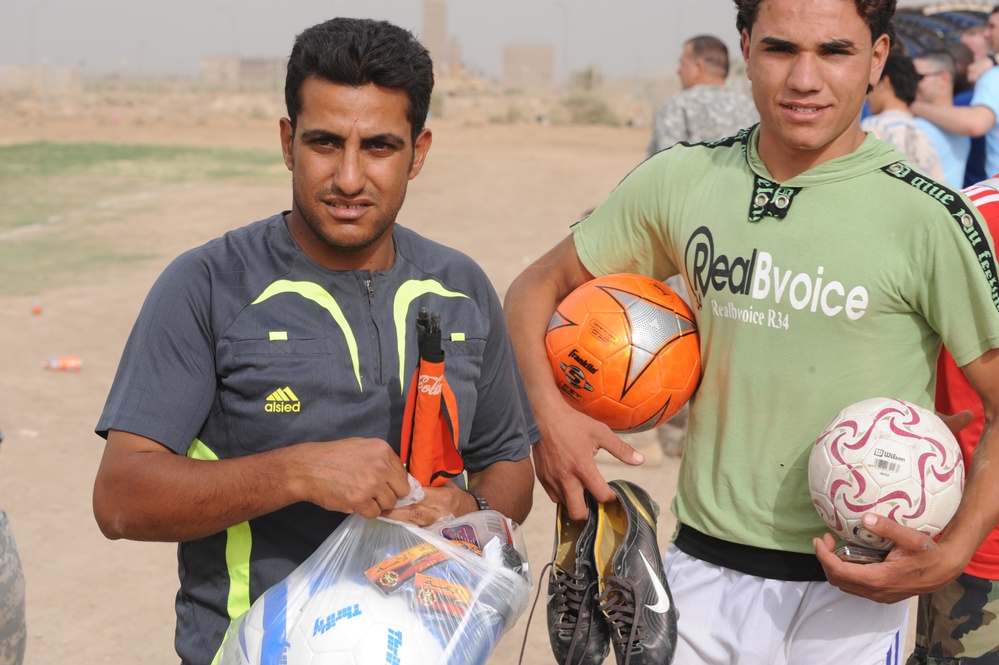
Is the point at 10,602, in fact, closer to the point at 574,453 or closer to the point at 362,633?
the point at 362,633

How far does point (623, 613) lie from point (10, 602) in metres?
1.89

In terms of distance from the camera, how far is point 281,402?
2.67 metres

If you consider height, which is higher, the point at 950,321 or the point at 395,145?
the point at 395,145

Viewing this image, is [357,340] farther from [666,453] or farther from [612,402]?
[666,453]

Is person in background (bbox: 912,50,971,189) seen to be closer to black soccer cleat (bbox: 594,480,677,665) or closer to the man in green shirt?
the man in green shirt

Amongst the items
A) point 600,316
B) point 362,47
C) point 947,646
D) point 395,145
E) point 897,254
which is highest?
point 362,47

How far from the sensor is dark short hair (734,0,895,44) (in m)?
3.06

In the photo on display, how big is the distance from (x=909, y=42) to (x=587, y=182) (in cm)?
1494

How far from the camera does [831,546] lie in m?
2.96

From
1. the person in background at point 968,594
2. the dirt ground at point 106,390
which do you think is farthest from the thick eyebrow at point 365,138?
the dirt ground at point 106,390

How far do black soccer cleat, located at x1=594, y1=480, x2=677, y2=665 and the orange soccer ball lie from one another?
396 mm

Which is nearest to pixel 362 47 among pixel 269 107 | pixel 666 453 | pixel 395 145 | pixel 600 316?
pixel 395 145

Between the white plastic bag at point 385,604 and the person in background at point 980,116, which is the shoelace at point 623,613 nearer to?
the white plastic bag at point 385,604

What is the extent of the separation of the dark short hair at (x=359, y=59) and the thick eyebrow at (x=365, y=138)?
9 cm
